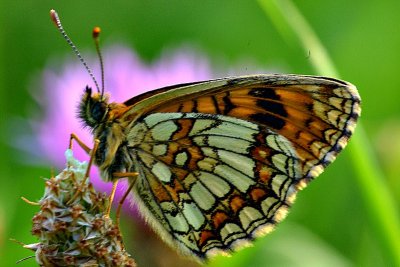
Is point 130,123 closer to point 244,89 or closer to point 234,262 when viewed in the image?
point 244,89

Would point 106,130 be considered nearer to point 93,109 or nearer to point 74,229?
point 93,109

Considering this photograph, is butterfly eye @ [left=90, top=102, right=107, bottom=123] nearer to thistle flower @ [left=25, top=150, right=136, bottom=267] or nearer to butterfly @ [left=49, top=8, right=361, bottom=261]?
butterfly @ [left=49, top=8, right=361, bottom=261]

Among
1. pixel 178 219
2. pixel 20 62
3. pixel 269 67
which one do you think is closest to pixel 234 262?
pixel 178 219

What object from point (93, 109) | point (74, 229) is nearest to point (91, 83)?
point (93, 109)

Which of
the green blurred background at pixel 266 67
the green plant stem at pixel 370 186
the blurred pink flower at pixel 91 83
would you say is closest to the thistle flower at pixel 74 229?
the green blurred background at pixel 266 67

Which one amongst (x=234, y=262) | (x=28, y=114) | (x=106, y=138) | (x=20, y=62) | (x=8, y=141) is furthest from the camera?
(x=20, y=62)

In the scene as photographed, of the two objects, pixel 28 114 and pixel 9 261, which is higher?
pixel 28 114

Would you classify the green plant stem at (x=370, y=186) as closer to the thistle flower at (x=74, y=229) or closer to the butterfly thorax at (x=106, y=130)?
the butterfly thorax at (x=106, y=130)

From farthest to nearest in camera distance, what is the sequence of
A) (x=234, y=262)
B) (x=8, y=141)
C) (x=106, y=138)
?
(x=8, y=141), (x=234, y=262), (x=106, y=138)
